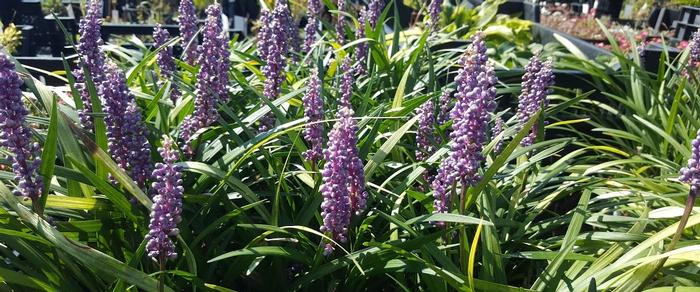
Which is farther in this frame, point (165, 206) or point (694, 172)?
point (694, 172)

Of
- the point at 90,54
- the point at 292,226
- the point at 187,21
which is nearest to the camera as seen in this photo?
the point at 292,226

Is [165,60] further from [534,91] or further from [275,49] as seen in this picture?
[534,91]

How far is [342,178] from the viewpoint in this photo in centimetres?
228

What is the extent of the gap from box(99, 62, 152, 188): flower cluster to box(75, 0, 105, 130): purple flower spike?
13.4 inches

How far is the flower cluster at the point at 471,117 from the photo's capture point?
2271mm

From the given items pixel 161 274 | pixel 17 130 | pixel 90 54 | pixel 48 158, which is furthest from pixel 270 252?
pixel 90 54

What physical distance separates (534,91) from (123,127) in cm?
184

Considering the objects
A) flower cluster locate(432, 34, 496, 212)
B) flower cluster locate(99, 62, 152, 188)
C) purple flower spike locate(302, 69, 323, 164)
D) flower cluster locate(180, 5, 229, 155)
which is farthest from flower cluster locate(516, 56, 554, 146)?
flower cluster locate(99, 62, 152, 188)

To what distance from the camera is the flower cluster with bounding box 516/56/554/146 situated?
123 inches

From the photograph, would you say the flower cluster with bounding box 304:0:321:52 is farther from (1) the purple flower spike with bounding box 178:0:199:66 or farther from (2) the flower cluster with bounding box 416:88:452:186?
(2) the flower cluster with bounding box 416:88:452:186

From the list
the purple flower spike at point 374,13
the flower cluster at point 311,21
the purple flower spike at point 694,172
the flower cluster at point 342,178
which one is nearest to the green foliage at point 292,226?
the flower cluster at point 342,178

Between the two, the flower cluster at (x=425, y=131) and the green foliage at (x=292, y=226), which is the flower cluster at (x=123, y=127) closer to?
the green foliage at (x=292, y=226)

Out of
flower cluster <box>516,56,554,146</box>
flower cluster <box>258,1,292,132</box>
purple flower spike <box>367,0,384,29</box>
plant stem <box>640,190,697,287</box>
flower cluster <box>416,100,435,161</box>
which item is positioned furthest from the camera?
purple flower spike <box>367,0,384,29</box>

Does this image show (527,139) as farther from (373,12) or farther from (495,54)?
(495,54)
